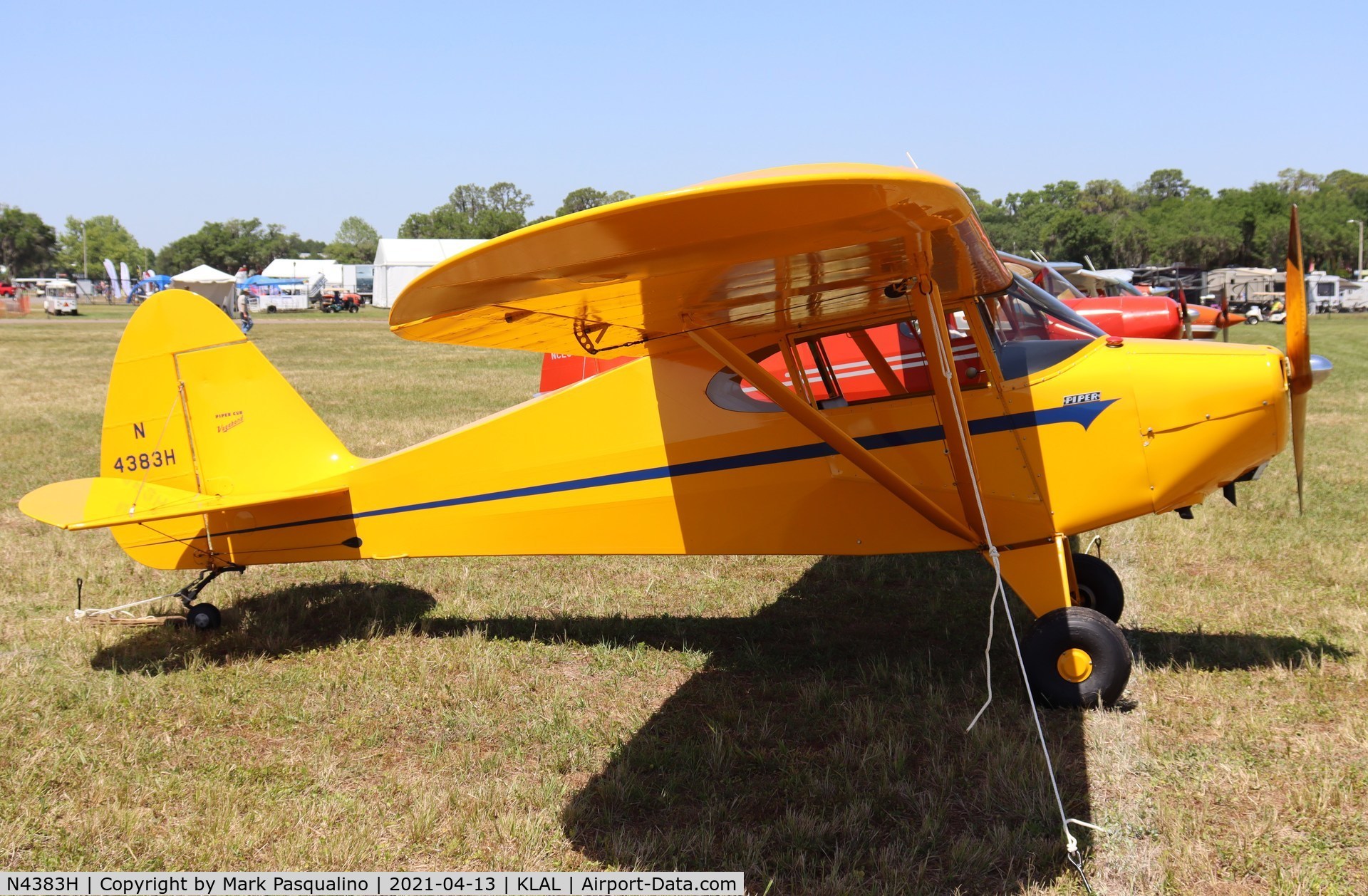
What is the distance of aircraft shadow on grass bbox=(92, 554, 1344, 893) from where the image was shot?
3.57 metres

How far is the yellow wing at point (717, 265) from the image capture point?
279 cm

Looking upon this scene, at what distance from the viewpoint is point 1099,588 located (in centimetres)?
555

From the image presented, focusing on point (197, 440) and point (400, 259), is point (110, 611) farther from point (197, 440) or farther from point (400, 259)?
point (400, 259)

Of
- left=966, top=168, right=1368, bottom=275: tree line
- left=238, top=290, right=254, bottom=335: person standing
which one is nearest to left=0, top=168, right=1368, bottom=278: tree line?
left=966, top=168, right=1368, bottom=275: tree line

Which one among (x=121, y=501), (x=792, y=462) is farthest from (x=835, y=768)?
(x=121, y=501)

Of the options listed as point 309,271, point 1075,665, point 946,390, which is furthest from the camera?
point 309,271

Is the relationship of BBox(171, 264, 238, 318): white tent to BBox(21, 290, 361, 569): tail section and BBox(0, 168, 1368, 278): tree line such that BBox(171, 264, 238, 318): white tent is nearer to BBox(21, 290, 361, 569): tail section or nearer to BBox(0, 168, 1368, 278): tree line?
BBox(0, 168, 1368, 278): tree line

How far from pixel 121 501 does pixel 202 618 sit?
3.39 ft

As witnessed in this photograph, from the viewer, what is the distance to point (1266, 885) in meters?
3.29

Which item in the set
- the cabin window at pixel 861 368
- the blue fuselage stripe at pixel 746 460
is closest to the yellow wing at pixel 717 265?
the cabin window at pixel 861 368

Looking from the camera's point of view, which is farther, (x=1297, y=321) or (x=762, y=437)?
(x=762, y=437)

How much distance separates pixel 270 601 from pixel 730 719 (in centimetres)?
344

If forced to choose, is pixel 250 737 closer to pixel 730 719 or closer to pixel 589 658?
pixel 589 658

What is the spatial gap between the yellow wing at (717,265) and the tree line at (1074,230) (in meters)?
18.8
